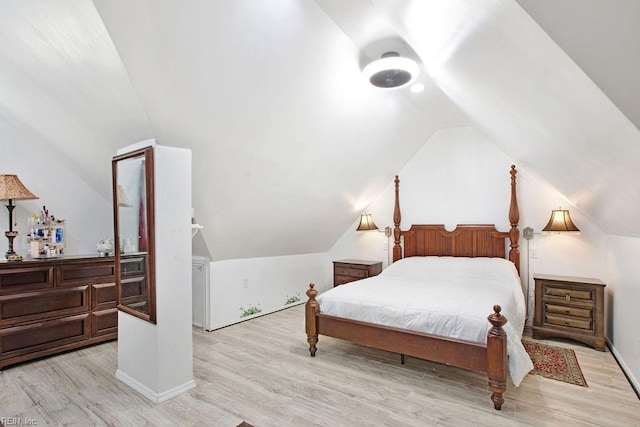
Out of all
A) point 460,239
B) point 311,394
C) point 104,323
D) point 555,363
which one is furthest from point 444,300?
point 104,323

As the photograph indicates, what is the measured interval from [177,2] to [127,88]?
0.70m

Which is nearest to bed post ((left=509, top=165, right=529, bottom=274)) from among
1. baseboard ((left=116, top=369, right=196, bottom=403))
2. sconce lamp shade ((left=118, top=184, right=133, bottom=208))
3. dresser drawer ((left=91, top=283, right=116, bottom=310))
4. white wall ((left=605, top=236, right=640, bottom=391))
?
white wall ((left=605, top=236, right=640, bottom=391))

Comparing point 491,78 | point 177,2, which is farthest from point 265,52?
point 491,78

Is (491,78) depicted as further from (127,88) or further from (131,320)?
(131,320)

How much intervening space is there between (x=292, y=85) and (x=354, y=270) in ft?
10.0

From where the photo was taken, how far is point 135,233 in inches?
99.0

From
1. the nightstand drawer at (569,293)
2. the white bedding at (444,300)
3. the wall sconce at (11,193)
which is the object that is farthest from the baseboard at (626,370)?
the wall sconce at (11,193)

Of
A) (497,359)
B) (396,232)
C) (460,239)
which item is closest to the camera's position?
(497,359)

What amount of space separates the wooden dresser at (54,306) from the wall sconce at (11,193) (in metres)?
0.28

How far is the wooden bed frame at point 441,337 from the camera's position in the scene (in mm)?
2180

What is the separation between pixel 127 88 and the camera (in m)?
2.12

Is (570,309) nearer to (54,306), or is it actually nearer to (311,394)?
(311,394)

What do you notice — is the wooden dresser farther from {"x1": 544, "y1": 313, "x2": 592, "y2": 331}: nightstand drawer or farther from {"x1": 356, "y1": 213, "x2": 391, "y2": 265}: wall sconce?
{"x1": 544, "y1": 313, "x2": 592, "y2": 331}: nightstand drawer

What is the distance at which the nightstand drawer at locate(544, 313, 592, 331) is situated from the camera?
3.21 meters
